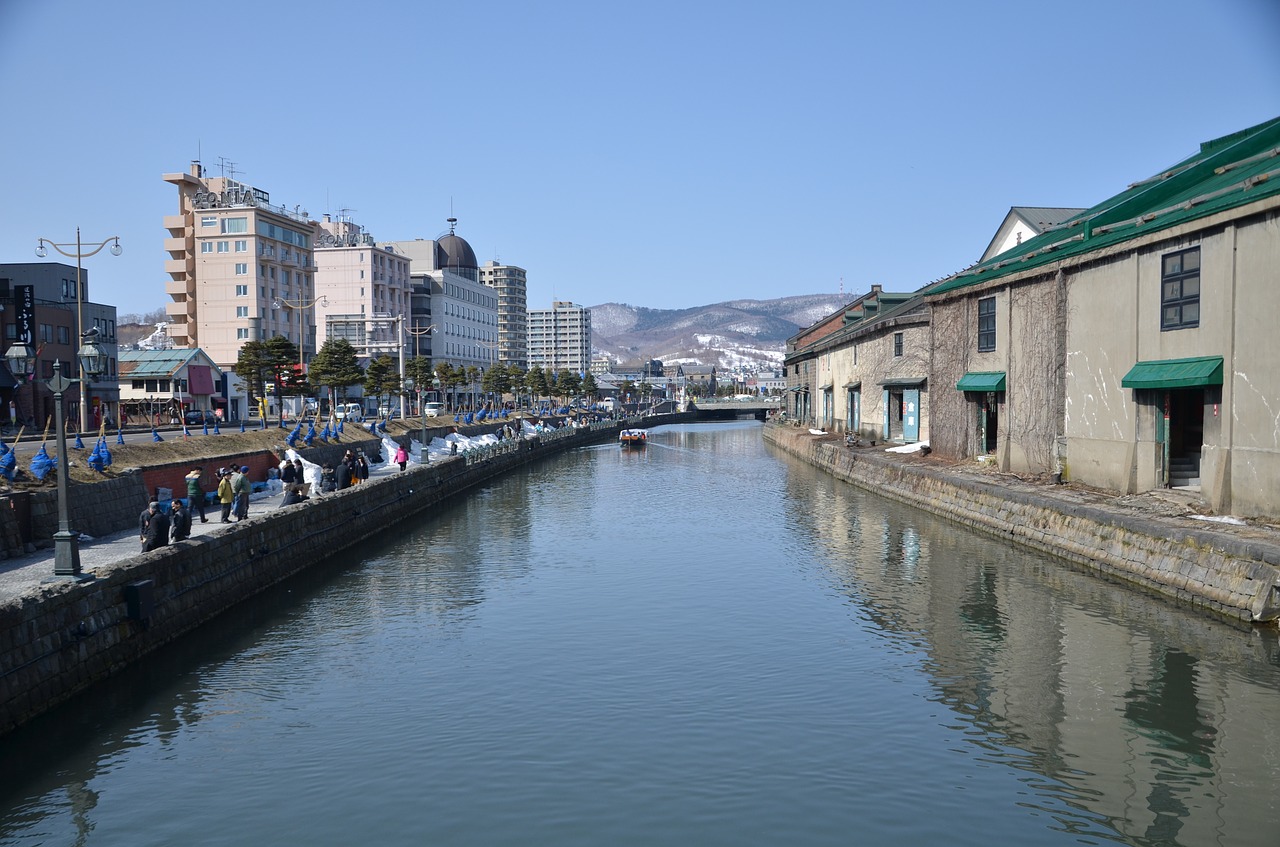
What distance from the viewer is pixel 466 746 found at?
15281 mm

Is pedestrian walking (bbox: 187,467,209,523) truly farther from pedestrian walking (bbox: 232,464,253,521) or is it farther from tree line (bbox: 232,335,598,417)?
tree line (bbox: 232,335,598,417)

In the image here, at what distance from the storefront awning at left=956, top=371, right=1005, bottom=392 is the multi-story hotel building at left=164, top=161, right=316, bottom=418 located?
257ft

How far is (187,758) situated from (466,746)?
4.36 meters

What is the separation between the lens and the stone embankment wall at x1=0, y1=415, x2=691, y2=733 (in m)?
15.6

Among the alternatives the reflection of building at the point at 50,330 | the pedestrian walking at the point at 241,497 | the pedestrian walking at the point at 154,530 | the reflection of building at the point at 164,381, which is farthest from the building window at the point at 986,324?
the reflection of building at the point at 164,381

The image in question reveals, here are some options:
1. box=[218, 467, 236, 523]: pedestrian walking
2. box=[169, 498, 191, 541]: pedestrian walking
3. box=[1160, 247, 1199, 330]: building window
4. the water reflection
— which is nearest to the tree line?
box=[218, 467, 236, 523]: pedestrian walking

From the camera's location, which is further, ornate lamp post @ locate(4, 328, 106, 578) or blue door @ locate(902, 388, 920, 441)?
blue door @ locate(902, 388, 920, 441)

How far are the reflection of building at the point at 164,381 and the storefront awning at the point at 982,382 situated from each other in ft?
190

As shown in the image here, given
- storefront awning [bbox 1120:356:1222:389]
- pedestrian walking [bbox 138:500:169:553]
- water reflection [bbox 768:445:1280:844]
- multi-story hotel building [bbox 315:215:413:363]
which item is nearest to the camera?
water reflection [bbox 768:445:1280:844]

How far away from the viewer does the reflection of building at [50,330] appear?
198 feet

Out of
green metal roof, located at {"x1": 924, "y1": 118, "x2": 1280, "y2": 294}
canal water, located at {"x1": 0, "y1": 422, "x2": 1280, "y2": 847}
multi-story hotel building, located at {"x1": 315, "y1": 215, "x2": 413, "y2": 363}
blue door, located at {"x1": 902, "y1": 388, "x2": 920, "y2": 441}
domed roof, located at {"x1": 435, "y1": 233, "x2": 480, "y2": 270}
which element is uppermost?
domed roof, located at {"x1": 435, "y1": 233, "x2": 480, "y2": 270}

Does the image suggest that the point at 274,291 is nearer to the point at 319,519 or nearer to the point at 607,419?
Result: the point at 607,419

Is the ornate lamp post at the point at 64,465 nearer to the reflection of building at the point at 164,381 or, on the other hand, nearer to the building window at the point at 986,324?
the building window at the point at 986,324

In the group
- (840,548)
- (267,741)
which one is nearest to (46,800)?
(267,741)
